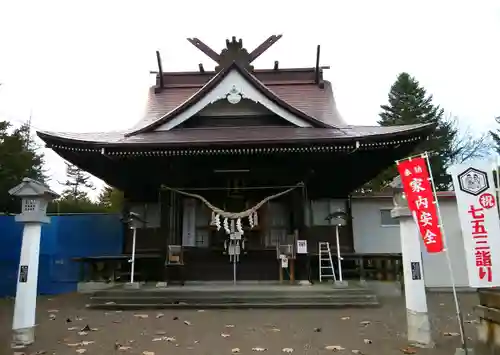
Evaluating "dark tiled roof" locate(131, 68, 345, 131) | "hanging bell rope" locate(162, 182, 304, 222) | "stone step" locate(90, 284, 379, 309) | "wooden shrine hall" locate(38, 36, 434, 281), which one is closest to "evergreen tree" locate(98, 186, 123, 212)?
"dark tiled roof" locate(131, 68, 345, 131)

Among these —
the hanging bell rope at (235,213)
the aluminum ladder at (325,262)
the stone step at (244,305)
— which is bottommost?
the stone step at (244,305)

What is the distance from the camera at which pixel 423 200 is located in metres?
4.78

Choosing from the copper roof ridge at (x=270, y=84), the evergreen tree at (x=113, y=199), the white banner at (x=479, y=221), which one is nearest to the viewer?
the white banner at (x=479, y=221)

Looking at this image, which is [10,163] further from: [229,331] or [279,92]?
[229,331]

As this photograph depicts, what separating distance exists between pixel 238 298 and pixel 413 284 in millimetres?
3800

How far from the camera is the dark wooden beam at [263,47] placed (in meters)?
12.9

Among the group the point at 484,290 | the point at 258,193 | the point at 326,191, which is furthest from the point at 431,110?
the point at 484,290

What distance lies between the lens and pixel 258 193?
1033 centimetres

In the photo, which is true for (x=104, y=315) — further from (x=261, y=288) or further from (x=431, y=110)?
(x=431, y=110)

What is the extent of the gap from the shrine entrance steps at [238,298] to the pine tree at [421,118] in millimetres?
18805

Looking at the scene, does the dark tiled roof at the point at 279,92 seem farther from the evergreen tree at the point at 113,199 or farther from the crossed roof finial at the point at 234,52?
the evergreen tree at the point at 113,199

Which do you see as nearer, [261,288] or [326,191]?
[261,288]

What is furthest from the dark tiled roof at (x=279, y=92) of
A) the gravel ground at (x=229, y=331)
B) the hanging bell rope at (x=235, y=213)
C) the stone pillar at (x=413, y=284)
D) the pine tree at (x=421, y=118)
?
→ the pine tree at (x=421, y=118)

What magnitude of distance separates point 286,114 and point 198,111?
2270 millimetres
